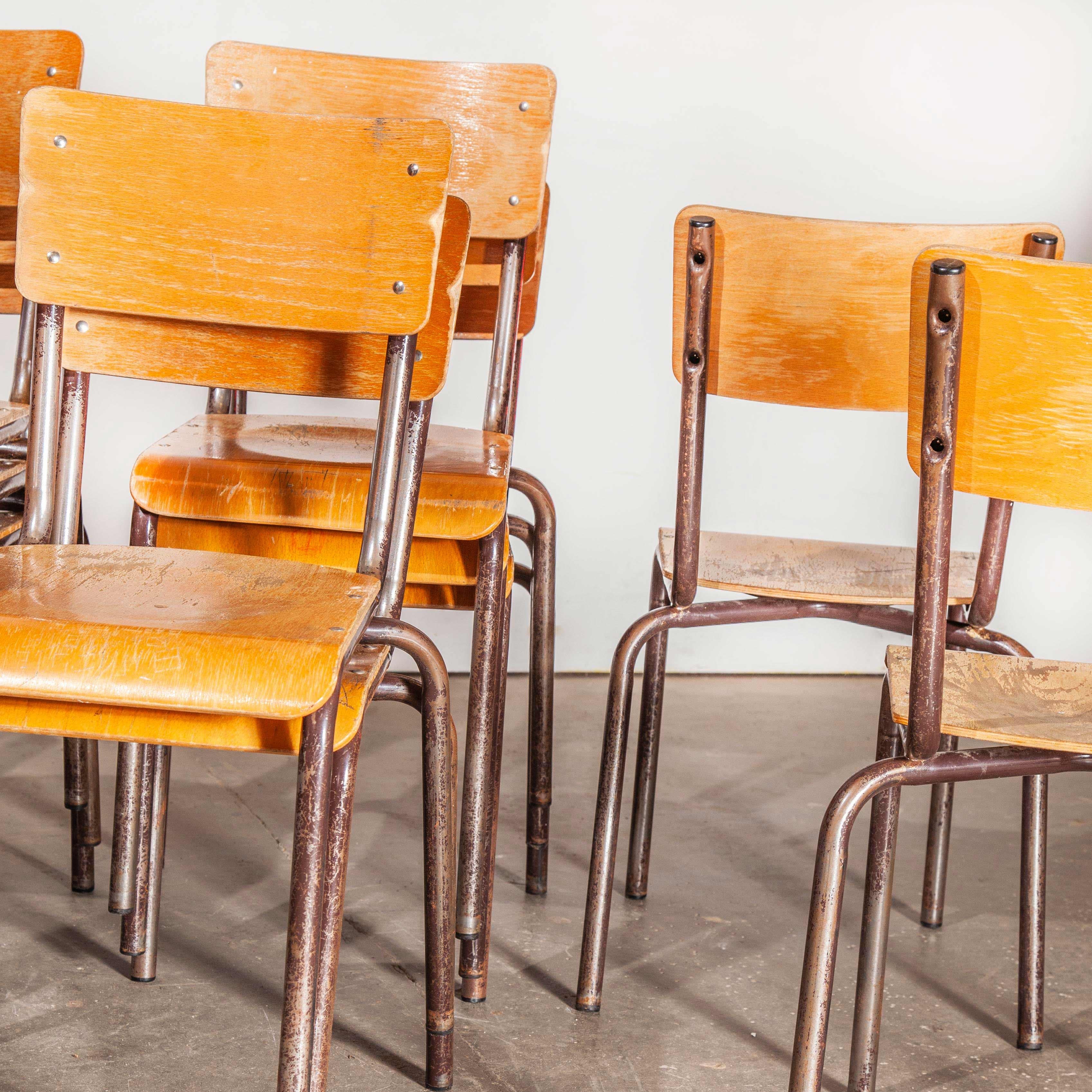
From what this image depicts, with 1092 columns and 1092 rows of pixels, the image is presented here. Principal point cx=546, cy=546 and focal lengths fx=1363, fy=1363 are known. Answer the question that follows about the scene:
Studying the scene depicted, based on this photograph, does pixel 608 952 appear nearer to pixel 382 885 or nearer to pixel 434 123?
pixel 382 885

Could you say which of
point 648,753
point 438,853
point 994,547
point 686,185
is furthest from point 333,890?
point 686,185

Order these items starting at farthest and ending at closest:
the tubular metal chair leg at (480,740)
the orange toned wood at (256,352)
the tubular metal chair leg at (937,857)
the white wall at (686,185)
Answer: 1. the white wall at (686,185)
2. the tubular metal chair leg at (937,857)
3. the tubular metal chair leg at (480,740)
4. the orange toned wood at (256,352)

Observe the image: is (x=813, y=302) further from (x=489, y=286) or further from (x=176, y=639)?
(x=176, y=639)

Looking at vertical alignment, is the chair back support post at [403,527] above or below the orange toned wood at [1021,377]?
below

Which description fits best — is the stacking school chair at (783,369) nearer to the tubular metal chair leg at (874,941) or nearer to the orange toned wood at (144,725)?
the tubular metal chair leg at (874,941)

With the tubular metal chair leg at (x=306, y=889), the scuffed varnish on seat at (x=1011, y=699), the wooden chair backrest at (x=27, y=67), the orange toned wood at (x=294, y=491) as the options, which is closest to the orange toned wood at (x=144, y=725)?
the tubular metal chair leg at (x=306, y=889)

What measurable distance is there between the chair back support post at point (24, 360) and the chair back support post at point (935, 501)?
4.38 ft

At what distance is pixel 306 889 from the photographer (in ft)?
3.31

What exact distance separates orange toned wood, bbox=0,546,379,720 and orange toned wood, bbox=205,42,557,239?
84cm

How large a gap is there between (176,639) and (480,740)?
598 millimetres

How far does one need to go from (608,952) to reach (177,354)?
0.91 meters

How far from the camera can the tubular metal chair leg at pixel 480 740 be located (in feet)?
5.02

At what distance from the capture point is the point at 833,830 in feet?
3.72

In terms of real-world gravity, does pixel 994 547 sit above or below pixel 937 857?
above
